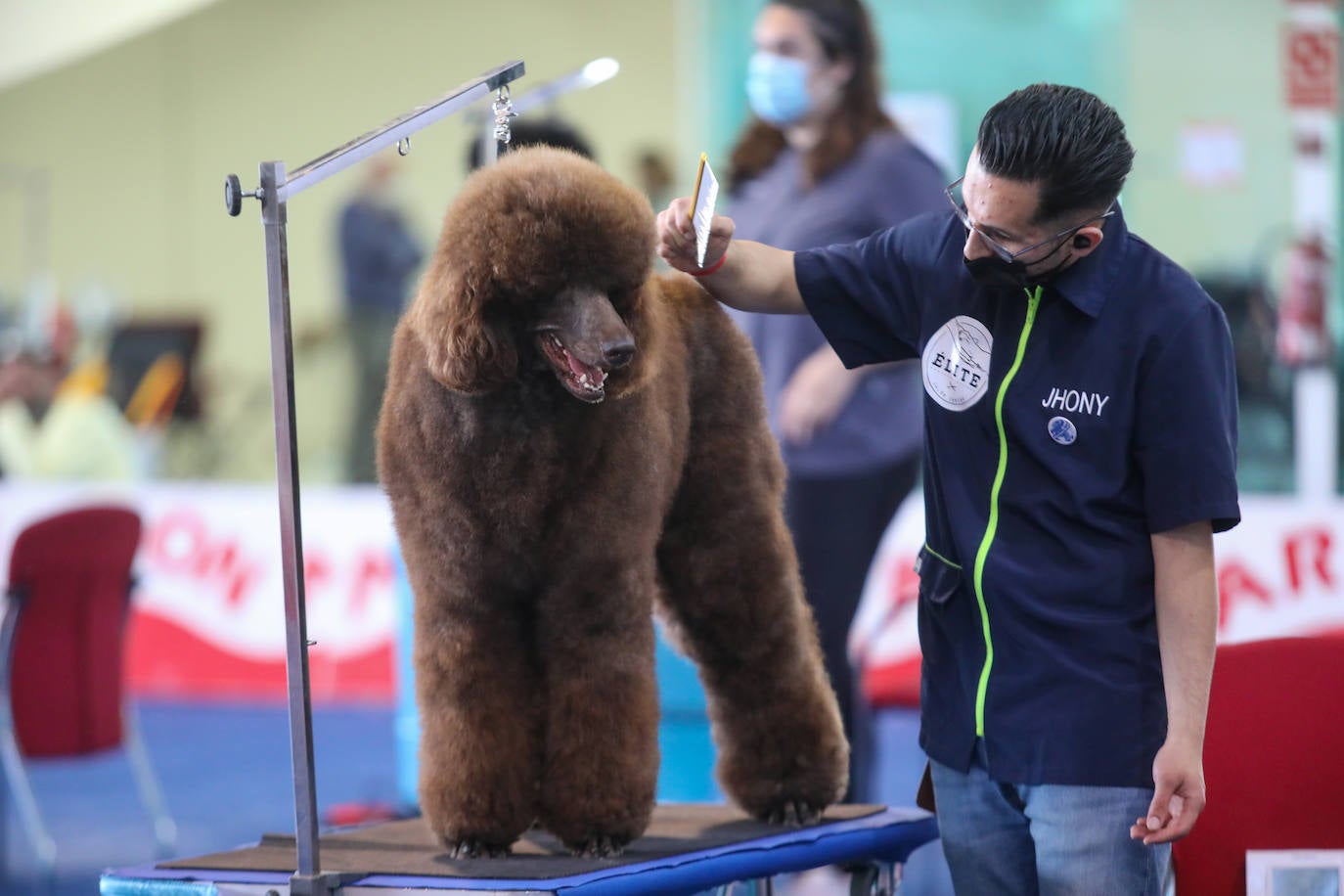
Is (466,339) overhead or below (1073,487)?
overhead

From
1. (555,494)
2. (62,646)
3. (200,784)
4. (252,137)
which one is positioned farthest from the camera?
(252,137)

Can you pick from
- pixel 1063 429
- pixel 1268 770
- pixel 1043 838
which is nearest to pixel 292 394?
pixel 1063 429

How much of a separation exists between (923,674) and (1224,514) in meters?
0.41

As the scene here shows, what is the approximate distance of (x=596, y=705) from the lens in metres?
1.69

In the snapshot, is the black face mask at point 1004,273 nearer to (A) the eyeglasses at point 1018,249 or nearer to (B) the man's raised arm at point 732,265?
(A) the eyeglasses at point 1018,249

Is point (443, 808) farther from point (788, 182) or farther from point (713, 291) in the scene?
point (788, 182)

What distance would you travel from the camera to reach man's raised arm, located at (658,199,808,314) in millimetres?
1670

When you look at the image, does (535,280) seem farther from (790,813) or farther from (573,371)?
(790,813)

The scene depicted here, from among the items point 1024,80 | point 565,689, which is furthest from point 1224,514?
point 1024,80

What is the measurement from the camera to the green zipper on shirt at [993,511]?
153 centimetres

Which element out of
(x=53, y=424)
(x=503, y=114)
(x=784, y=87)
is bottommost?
(x=503, y=114)

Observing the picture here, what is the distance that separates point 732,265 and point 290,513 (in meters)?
0.59

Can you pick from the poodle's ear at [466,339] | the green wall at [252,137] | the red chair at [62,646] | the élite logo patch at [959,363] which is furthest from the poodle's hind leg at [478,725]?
the green wall at [252,137]

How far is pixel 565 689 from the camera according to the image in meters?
1.70
